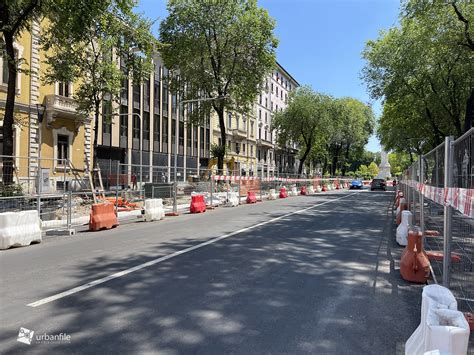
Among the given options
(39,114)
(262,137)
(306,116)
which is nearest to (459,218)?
(39,114)

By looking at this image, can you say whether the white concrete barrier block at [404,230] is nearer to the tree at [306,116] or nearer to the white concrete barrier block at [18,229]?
the white concrete barrier block at [18,229]

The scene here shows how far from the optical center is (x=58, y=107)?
90.6ft

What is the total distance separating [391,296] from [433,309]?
2.62m

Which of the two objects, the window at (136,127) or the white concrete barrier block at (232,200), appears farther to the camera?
the window at (136,127)

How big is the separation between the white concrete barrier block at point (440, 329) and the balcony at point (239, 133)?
5310 centimetres

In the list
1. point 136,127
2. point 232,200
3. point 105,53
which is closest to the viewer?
point 105,53

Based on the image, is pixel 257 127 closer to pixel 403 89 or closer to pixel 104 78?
pixel 403 89

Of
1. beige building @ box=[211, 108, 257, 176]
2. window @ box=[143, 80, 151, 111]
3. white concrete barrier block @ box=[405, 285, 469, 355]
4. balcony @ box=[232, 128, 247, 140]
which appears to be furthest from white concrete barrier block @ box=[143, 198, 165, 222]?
balcony @ box=[232, 128, 247, 140]

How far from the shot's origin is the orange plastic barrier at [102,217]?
38.9 ft

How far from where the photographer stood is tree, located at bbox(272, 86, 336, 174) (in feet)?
157

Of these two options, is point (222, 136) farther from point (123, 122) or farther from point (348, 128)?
point (348, 128)

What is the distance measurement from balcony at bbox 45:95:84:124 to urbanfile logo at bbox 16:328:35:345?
25.0 m

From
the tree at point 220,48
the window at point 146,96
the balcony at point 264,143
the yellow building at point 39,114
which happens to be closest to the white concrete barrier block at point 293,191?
the tree at point 220,48

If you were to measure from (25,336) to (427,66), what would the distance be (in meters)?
26.0
